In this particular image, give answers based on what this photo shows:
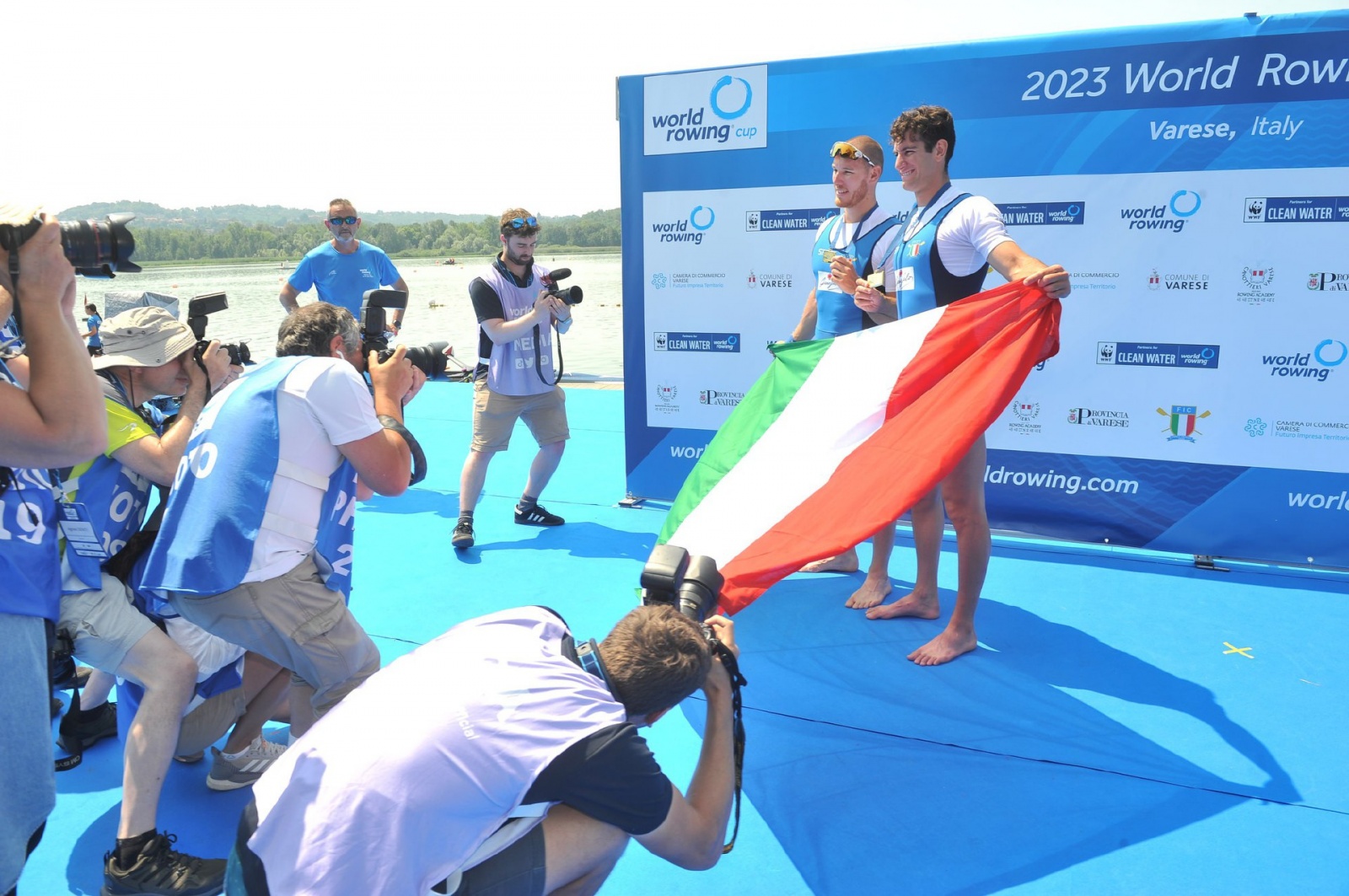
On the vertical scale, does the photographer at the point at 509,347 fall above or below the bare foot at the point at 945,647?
above

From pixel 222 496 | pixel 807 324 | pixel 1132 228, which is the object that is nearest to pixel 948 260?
pixel 807 324

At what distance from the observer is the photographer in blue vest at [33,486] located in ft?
4.98

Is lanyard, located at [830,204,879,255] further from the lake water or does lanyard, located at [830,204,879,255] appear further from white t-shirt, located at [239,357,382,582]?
white t-shirt, located at [239,357,382,582]

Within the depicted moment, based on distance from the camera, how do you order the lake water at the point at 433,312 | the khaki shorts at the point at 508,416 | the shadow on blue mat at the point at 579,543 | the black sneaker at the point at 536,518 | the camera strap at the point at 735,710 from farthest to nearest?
the lake water at the point at 433,312
the black sneaker at the point at 536,518
the khaki shorts at the point at 508,416
the shadow on blue mat at the point at 579,543
the camera strap at the point at 735,710

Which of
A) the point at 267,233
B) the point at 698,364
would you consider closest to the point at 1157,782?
the point at 698,364

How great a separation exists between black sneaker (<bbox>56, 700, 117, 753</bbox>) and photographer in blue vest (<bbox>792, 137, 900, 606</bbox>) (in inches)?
112

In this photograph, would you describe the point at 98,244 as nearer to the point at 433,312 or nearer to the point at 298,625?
the point at 298,625

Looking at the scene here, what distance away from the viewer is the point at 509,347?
5.19 m

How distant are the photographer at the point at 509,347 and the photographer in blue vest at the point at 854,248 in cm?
157

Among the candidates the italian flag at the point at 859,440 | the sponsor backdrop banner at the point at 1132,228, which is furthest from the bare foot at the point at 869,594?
the sponsor backdrop banner at the point at 1132,228

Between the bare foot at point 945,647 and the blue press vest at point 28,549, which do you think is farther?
the bare foot at point 945,647

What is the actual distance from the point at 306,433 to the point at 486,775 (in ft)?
3.91

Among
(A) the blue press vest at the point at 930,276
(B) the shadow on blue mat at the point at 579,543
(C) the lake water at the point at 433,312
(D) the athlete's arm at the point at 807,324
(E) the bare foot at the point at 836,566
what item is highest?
(A) the blue press vest at the point at 930,276

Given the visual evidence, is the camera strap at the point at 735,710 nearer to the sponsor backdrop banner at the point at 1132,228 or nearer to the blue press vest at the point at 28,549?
the blue press vest at the point at 28,549
